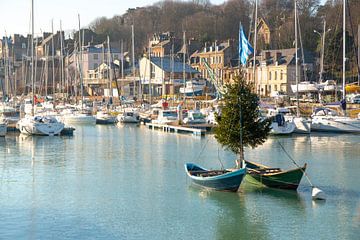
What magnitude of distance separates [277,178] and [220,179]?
8.31 feet

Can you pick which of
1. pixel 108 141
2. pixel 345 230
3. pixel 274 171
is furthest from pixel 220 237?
pixel 108 141

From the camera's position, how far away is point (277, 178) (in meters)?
27.4

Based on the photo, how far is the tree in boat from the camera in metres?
28.3

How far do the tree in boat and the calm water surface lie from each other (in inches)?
80.4

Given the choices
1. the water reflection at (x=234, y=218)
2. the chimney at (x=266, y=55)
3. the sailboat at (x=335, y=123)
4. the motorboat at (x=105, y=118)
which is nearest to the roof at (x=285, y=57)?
the chimney at (x=266, y=55)

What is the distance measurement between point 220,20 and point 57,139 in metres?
83.1

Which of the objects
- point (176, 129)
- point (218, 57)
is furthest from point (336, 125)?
point (218, 57)

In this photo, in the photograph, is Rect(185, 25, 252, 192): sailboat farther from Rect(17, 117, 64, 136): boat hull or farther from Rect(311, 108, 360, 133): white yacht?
Rect(311, 108, 360, 133): white yacht

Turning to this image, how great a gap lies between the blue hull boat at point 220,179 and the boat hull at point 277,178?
125cm

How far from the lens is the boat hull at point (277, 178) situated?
2712cm

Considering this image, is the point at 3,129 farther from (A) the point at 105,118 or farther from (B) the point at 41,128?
(A) the point at 105,118

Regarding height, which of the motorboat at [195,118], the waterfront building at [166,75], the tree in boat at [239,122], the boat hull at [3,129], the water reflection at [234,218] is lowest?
the water reflection at [234,218]

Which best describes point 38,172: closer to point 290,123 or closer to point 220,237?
point 220,237

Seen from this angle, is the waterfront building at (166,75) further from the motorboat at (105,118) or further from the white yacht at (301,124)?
the white yacht at (301,124)
